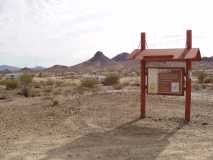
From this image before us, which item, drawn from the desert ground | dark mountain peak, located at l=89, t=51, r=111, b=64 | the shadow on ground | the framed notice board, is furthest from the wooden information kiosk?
dark mountain peak, located at l=89, t=51, r=111, b=64

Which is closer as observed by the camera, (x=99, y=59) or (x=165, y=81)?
(x=165, y=81)

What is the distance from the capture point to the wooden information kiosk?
13698 mm

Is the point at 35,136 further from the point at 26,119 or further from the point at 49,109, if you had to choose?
the point at 49,109

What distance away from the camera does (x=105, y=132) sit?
485 inches

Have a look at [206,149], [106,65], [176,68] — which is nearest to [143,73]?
[176,68]

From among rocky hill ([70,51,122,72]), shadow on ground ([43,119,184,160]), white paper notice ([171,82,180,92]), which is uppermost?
rocky hill ([70,51,122,72])

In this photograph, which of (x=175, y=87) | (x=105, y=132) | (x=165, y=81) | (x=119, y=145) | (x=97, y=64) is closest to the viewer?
(x=119, y=145)

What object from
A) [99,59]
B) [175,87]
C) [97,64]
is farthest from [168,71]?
[99,59]

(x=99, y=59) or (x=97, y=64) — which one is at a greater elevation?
(x=99, y=59)

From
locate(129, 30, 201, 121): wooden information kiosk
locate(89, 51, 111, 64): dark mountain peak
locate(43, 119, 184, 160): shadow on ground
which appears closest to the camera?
locate(43, 119, 184, 160): shadow on ground

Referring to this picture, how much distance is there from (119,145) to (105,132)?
5.93 ft

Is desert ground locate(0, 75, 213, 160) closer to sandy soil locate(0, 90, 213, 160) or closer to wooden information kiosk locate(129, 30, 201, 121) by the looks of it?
sandy soil locate(0, 90, 213, 160)

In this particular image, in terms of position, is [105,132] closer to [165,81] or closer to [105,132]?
[105,132]

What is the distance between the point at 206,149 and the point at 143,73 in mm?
5289
